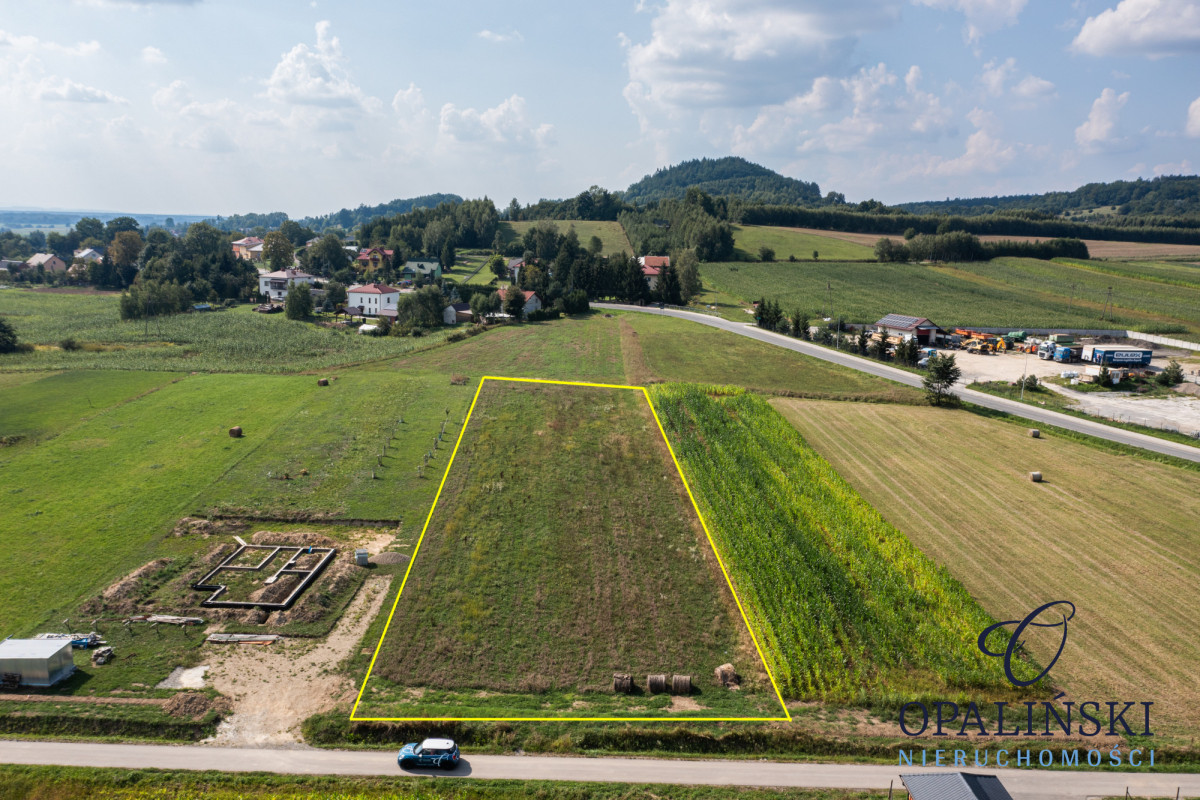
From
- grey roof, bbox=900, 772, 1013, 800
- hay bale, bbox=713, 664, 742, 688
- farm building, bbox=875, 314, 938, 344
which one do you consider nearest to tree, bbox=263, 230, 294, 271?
farm building, bbox=875, 314, 938, 344

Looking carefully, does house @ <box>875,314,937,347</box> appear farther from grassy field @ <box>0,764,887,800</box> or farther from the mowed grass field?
grassy field @ <box>0,764,887,800</box>

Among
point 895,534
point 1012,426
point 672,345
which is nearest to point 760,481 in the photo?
point 895,534

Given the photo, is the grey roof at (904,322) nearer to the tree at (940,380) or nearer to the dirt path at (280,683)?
A: the tree at (940,380)

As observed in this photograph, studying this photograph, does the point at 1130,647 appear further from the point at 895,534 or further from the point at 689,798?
the point at 689,798

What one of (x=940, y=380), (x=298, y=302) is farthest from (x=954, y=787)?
(x=298, y=302)

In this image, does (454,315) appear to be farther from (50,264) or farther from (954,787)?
(50,264)
